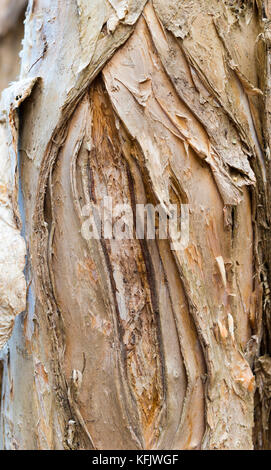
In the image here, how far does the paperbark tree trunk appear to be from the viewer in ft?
1.98

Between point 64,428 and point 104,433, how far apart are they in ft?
0.21

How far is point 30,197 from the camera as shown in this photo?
0.65m

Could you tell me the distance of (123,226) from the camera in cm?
62

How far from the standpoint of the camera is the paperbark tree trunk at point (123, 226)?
1.98 ft

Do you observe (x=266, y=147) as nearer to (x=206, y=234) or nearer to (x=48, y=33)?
(x=206, y=234)
